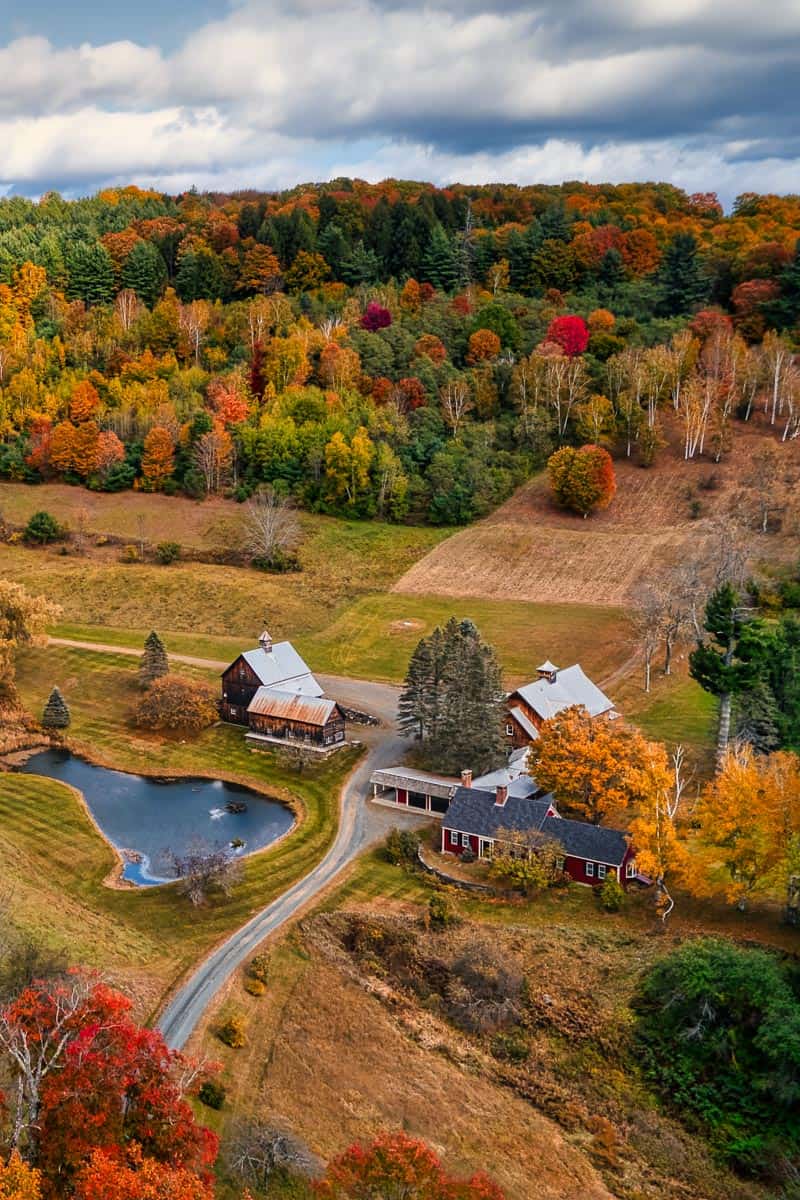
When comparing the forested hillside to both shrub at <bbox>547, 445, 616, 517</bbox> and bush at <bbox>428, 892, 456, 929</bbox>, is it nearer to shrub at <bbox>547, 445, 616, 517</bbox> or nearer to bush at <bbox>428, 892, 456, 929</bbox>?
shrub at <bbox>547, 445, 616, 517</bbox>

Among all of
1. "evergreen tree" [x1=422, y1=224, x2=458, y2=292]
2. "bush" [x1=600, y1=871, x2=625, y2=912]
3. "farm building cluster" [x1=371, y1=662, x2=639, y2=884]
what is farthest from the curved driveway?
"evergreen tree" [x1=422, y1=224, x2=458, y2=292]

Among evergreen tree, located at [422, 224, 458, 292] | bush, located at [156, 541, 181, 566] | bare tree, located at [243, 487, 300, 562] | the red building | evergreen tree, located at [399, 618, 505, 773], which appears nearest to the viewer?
the red building

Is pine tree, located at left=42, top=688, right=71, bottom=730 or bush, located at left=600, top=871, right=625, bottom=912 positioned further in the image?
pine tree, located at left=42, top=688, right=71, bottom=730

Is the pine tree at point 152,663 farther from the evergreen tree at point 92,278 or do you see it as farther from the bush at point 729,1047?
the evergreen tree at point 92,278

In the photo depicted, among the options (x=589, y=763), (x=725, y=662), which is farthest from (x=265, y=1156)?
(x=725, y=662)

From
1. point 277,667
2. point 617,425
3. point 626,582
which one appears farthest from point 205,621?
point 617,425

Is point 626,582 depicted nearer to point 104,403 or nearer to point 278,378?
point 278,378

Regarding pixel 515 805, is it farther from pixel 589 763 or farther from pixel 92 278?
pixel 92 278
